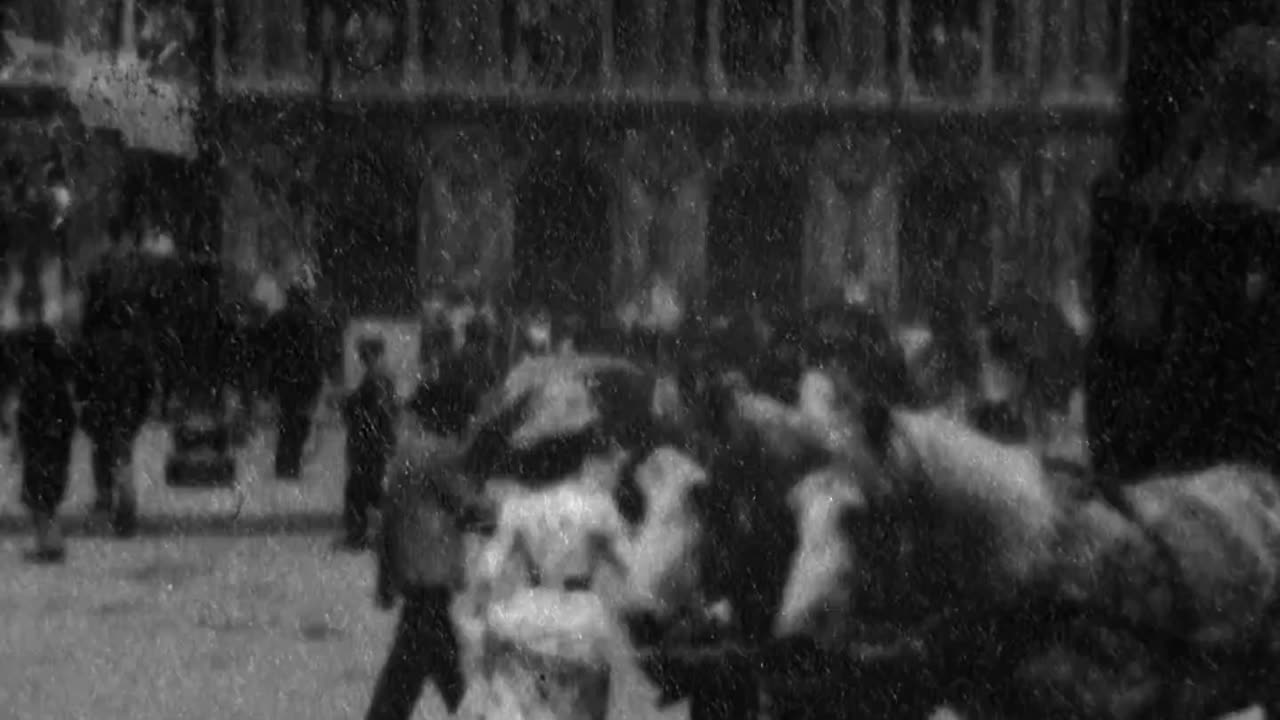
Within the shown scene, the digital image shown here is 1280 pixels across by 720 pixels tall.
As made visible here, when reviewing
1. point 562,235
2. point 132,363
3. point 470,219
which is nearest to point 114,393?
point 132,363

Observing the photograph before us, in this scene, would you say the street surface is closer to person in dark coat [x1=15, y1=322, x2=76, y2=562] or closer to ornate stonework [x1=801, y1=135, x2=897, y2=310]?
person in dark coat [x1=15, y1=322, x2=76, y2=562]

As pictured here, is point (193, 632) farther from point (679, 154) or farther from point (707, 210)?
point (679, 154)

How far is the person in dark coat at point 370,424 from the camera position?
4.01 metres

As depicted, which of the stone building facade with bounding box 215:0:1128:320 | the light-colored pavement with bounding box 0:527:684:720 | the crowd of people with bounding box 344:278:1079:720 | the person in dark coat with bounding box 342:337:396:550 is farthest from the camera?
the person in dark coat with bounding box 342:337:396:550

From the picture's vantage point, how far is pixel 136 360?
454cm

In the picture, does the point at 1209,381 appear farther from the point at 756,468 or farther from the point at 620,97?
the point at 620,97

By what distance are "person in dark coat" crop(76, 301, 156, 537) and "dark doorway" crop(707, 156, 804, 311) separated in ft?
4.84

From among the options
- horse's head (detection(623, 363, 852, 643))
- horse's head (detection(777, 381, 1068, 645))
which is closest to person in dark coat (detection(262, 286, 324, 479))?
horse's head (detection(623, 363, 852, 643))

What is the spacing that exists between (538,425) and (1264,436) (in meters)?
1.15

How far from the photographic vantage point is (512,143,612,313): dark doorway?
4.29 meters

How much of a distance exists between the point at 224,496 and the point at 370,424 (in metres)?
1.24

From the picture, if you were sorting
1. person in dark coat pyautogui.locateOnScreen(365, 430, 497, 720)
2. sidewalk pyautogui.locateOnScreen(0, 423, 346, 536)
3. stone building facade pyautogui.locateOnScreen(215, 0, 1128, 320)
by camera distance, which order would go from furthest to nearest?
1. sidewalk pyautogui.locateOnScreen(0, 423, 346, 536)
2. stone building facade pyautogui.locateOnScreen(215, 0, 1128, 320)
3. person in dark coat pyautogui.locateOnScreen(365, 430, 497, 720)

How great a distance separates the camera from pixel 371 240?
468cm

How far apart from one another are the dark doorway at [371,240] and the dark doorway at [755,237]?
2.53ft
